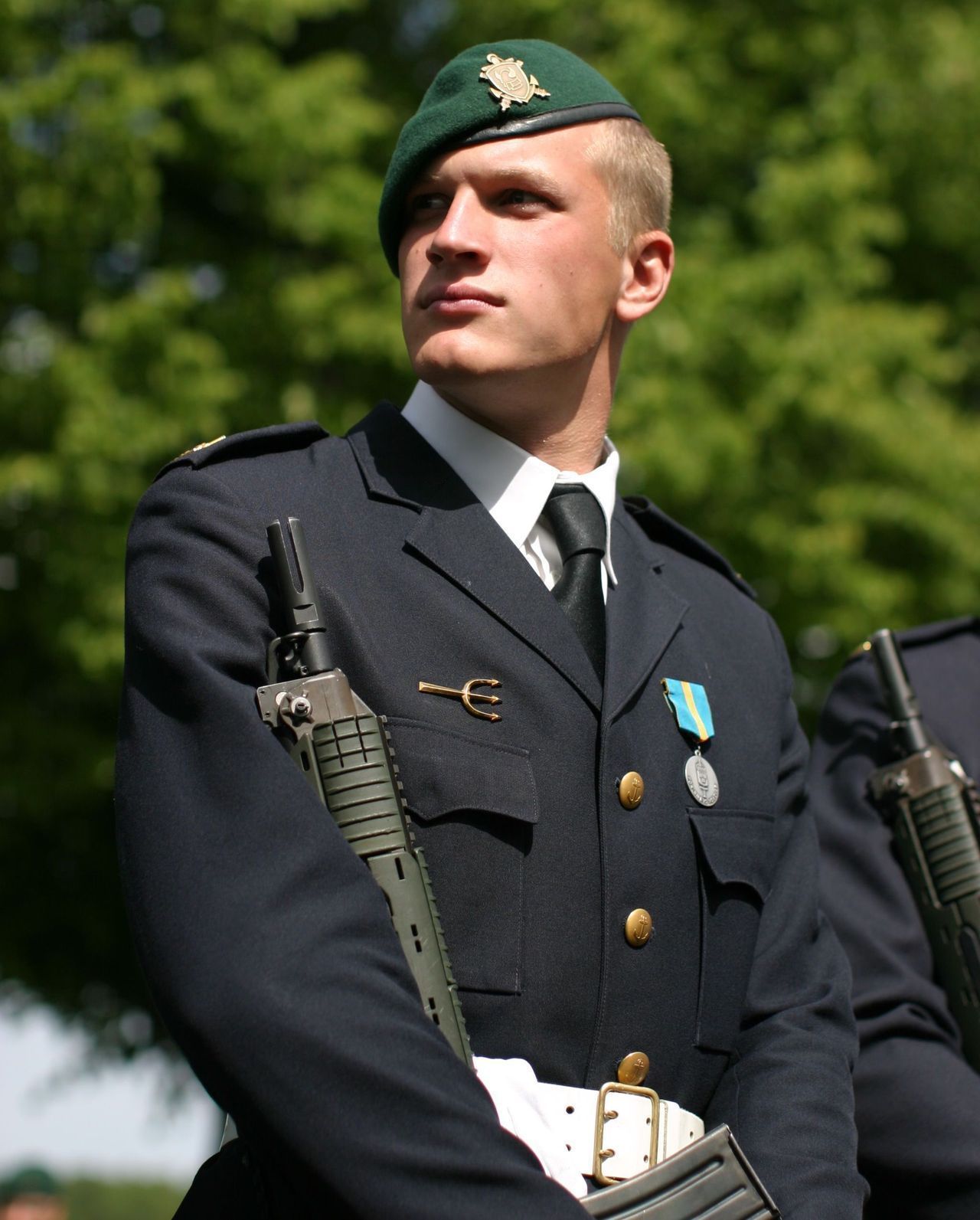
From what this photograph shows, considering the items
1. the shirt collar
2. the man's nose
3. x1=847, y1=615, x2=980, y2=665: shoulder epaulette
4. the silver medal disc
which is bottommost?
x1=847, y1=615, x2=980, y2=665: shoulder epaulette

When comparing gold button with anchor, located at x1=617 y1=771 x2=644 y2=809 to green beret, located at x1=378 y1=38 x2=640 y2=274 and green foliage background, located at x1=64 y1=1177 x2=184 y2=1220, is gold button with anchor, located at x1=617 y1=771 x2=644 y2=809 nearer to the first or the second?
green beret, located at x1=378 y1=38 x2=640 y2=274

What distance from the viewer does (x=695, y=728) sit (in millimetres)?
2869

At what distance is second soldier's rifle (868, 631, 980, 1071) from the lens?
335cm

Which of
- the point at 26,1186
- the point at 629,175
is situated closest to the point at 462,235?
the point at 629,175

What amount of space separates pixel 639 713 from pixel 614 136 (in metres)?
1.10

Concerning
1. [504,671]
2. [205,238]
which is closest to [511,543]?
[504,671]

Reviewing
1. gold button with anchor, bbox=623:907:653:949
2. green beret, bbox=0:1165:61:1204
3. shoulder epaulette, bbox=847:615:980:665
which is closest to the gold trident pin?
gold button with anchor, bbox=623:907:653:949

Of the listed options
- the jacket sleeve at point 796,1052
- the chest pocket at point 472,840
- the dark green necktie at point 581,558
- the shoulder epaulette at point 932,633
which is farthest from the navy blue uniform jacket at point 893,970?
the chest pocket at point 472,840

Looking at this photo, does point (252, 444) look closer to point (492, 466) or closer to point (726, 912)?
point (492, 466)

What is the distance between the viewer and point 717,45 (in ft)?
34.7

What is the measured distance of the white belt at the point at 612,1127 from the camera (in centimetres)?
245

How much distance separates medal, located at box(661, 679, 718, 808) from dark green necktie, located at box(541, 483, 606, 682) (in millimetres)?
155

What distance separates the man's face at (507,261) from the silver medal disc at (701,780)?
2.34 ft

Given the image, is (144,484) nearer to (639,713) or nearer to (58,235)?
(58,235)
